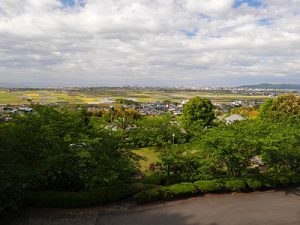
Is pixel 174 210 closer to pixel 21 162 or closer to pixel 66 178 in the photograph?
pixel 66 178

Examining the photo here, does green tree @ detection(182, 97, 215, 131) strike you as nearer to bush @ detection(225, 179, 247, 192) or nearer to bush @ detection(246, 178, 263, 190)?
bush @ detection(246, 178, 263, 190)

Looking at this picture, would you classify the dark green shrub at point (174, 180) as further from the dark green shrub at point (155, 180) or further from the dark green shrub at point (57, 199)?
the dark green shrub at point (57, 199)

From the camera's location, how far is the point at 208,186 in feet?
63.7

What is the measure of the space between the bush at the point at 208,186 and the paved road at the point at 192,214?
754 mm

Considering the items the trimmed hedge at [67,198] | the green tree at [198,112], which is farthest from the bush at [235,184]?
the green tree at [198,112]

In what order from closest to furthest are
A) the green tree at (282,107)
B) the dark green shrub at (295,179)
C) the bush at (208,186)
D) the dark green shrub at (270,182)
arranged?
1. the bush at (208,186)
2. the dark green shrub at (270,182)
3. the dark green shrub at (295,179)
4. the green tree at (282,107)

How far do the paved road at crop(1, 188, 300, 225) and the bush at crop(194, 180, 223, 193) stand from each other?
0.75 meters

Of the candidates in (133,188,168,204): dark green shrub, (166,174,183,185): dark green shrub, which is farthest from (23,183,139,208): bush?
(166,174,183,185): dark green shrub

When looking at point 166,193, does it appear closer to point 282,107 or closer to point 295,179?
point 295,179

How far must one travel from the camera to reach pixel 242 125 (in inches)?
896

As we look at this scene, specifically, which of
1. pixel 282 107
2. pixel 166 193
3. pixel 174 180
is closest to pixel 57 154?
pixel 166 193

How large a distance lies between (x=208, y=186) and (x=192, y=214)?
335 cm

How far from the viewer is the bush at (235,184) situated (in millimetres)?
19672

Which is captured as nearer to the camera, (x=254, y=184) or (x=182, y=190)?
(x=182, y=190)
